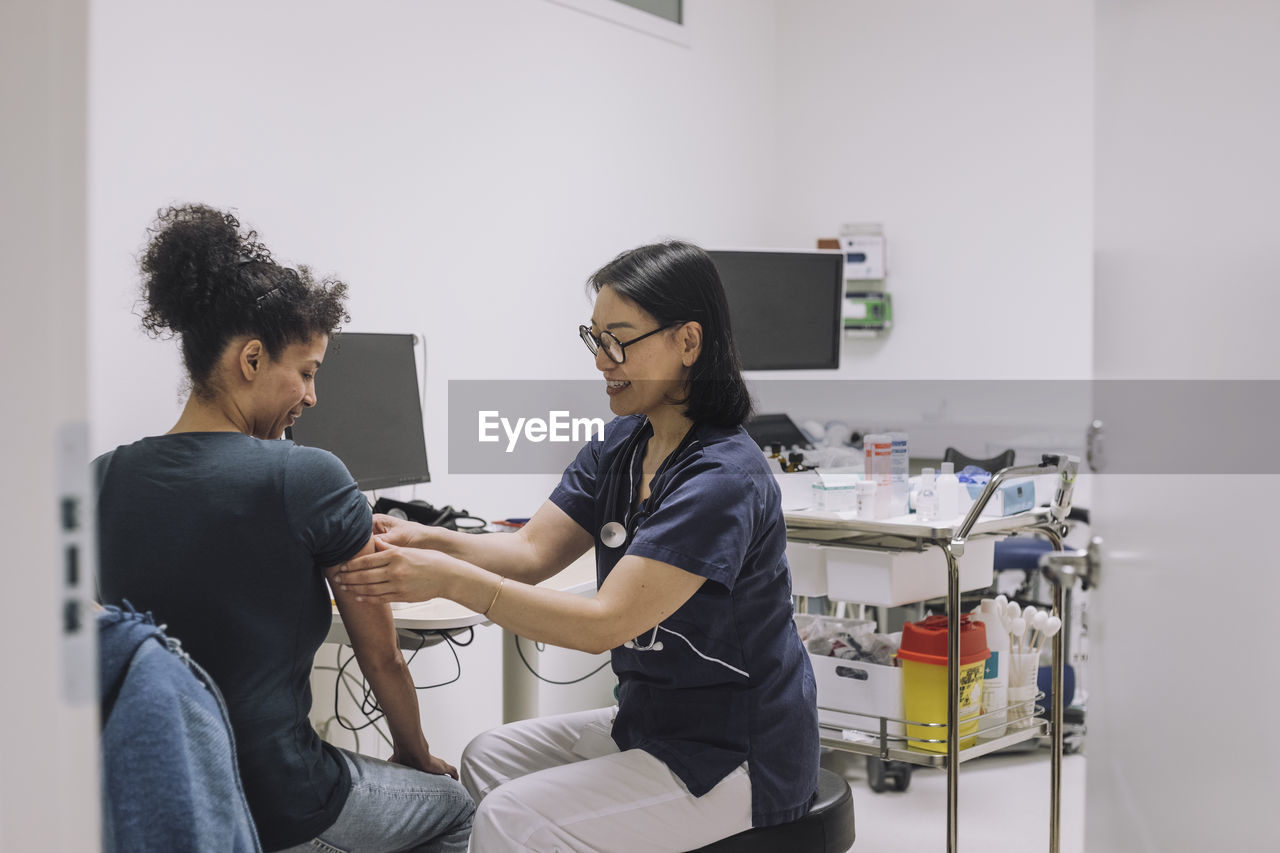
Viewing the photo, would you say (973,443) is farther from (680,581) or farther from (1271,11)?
(1271,11)

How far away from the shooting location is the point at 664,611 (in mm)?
1459

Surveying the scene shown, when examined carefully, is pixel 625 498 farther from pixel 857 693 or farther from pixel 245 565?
pixel 857 693

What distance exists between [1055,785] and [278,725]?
1665 millimetres

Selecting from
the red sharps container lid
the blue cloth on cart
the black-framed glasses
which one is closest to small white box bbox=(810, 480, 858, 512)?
the red sharps container lid

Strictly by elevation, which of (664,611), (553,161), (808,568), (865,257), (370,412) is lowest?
(808,568)

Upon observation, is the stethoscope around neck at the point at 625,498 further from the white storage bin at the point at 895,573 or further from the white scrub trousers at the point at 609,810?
the white storage bin at the point at 895,573

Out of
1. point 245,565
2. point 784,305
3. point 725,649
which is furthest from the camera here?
point 784,305

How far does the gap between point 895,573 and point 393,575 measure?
134 centimetres

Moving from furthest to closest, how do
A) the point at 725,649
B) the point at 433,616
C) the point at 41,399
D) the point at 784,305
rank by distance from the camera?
the point at 784,305 → the point at 433,616 → the point at 725,649 → the point at 41,399

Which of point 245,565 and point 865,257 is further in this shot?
point 865,257

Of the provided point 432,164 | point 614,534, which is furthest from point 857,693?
point 432,164

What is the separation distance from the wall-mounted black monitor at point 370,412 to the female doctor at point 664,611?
61 centimetres

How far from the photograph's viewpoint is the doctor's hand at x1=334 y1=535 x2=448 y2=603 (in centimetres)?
137

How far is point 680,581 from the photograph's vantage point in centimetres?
146
